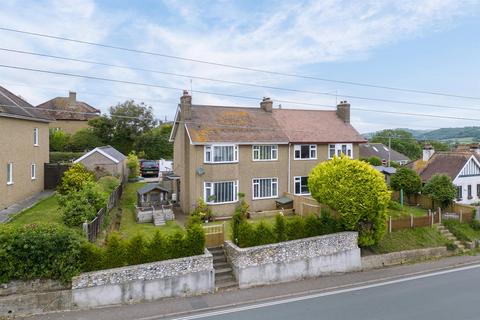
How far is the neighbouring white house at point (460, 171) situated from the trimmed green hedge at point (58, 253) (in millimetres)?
30545

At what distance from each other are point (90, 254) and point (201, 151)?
487 inches

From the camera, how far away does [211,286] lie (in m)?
17.6

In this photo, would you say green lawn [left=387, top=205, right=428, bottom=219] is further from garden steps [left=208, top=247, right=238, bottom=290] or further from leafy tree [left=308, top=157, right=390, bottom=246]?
garden steps [left=208, top=247, right=238, bottom=290]

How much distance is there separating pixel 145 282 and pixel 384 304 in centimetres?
1080

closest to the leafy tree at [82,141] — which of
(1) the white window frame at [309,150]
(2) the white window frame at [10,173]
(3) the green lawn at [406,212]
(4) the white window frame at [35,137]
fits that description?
(4) the white window frame at [35,137]

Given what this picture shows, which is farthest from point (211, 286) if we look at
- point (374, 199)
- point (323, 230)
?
point (374, 199)

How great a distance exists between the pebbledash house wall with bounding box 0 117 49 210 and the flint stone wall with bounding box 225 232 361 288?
16344mm

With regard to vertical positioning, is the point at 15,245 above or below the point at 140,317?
above

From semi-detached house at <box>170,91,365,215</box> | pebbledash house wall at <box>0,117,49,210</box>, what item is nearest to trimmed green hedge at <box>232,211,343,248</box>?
semi-detached house at <box>170,91,365,215</box>

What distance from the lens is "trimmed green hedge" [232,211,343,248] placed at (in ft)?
63.8

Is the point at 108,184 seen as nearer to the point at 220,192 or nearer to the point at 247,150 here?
the point at 220,192

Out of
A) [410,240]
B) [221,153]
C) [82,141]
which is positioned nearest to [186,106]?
[221,153]

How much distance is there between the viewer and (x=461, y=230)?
92.5 ft

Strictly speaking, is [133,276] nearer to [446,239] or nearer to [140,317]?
[140,317]
